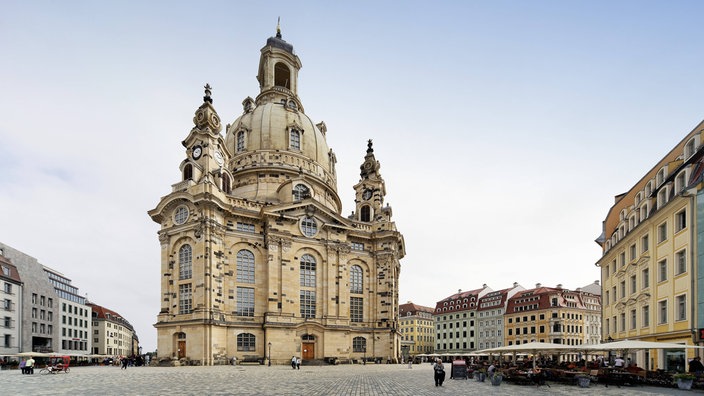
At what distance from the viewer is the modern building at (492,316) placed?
11081 cm

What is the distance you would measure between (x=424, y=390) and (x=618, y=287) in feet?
87.1

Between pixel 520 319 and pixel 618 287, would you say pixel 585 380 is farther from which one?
pixel 520 319

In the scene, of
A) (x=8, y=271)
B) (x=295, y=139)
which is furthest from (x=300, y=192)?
(x=8, y=271)

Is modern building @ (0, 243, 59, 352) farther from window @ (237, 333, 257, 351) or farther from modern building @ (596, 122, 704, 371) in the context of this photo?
modern building @ (596, 122, 704, 371)

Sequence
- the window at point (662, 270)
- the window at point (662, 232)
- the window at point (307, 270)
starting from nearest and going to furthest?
the window at point (662, 270) → the window at point (662, 232) → the window at point (307, 270)

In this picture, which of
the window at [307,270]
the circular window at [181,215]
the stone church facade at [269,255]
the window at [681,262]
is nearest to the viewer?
the window at [681,262]

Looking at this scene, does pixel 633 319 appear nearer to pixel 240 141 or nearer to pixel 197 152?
pixel 197 152

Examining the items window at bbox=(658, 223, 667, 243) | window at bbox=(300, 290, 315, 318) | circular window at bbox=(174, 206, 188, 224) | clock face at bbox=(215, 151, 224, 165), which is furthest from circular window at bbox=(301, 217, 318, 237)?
window at bbox=(658, 223, 667, 243)

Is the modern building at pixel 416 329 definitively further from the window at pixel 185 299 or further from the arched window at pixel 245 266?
the window at pixel 185 299

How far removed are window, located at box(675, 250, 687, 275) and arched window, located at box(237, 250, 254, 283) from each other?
41.8 meters

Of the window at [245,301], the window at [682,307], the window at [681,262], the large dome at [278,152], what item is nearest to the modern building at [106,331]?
the large dome at [278,152]

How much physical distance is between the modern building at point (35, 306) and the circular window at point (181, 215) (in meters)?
38.8

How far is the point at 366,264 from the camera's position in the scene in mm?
67562

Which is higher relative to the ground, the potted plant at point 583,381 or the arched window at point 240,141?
the arched window at point 240,141
